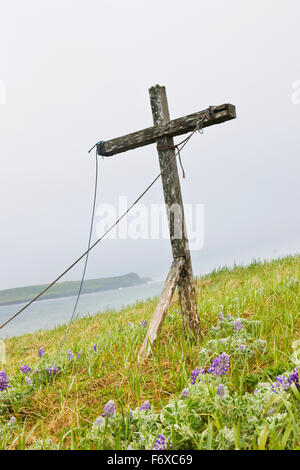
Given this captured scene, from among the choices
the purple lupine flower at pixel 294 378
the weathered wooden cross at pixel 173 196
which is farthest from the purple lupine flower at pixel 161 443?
the weathered wooden cross at pixel 173 196

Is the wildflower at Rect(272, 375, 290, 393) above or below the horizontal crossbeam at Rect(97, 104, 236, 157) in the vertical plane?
below

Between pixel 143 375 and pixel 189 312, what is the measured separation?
3.98 feet

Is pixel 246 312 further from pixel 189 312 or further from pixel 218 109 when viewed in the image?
pixel 218 109

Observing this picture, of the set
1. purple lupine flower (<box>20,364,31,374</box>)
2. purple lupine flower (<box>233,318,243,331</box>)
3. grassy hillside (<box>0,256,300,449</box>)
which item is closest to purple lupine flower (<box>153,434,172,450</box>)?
grassy hillside (<box>0,256,300,449</box>)

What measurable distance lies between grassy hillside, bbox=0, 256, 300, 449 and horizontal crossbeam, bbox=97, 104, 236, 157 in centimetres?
250

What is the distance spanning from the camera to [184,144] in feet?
17.0

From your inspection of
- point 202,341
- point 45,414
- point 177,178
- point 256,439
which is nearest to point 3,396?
point 45,414

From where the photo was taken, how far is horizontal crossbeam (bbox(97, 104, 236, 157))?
489cm

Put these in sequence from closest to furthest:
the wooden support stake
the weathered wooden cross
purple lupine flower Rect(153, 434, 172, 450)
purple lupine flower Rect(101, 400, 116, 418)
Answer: purple lupine flower Rect(153, 434, 172, 450) < purple lupine flower Rect(101, 400, 116, 418) < the wooden support stake < the weathered wooden cross

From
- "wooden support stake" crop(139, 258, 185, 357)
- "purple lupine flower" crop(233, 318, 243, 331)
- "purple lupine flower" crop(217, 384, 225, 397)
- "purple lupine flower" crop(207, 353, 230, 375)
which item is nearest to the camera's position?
"purple lupine flower" crop(217, 384, 225, 397)

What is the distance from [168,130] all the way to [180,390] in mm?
3239

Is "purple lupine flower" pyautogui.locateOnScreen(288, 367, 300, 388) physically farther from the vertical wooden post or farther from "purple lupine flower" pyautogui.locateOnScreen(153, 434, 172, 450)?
the vertical wooden post

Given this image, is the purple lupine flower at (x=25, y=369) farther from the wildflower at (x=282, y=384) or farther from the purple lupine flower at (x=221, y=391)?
the wildflower at (x=282, y=384)

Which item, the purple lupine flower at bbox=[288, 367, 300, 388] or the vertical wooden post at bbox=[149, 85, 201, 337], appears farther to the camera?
the vertical wooden post at bbox=[149, 85, 201, 337]
